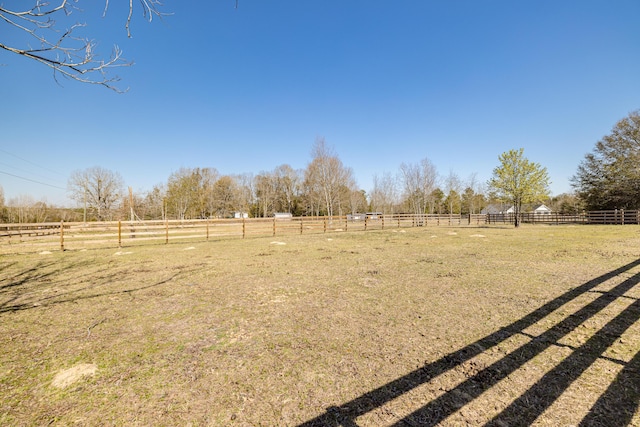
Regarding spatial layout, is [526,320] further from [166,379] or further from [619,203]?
[619,203]

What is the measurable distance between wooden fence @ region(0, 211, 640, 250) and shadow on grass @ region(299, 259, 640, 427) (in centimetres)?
1295

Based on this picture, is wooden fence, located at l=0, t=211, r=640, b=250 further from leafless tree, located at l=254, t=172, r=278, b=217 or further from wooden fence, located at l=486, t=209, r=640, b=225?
leafless tree, located at l=254, t=172, r=278, b=217

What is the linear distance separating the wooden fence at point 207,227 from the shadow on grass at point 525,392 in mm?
12946

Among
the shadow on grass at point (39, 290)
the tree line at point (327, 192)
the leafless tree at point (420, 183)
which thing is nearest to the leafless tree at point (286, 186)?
the tree line at point (327, 192)

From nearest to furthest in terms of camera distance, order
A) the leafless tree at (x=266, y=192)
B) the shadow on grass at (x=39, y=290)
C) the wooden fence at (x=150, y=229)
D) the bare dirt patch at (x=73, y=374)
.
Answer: the bare dirt patch at (x=73, y=374), the shadow on grass at (x=39, y=290), the wooden fence at (x=150, y=229), the leafless tree at (x=266, y=192)

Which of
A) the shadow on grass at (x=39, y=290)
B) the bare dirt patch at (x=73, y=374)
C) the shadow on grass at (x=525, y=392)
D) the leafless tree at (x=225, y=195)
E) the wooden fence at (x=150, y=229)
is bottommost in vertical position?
the bare dirt patch at (x=73, y=374)

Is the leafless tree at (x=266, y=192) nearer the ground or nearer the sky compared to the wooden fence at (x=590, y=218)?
nearer the sky

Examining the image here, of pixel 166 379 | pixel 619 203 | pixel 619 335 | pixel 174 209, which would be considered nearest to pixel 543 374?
pixel 619 335

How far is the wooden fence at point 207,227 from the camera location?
11.6 metres

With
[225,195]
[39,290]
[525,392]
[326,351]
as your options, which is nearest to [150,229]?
[39,290]

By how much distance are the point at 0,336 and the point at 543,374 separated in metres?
5.88

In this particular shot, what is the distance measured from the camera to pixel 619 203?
26.0 metres

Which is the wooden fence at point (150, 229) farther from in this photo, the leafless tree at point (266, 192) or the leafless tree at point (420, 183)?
the leafless tree at point (266, 192)

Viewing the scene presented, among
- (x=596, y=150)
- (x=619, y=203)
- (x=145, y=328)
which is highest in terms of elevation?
(x=596, y=150)
